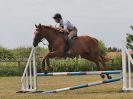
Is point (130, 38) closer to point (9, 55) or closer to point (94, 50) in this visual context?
point (94, 50)

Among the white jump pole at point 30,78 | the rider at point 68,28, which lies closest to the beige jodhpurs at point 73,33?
the rider at point 68,28

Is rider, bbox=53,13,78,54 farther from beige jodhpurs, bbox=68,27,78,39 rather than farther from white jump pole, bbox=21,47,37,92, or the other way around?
white jump pole, bbox=21,47,37,92

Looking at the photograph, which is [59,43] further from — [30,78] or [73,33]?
[30,78]

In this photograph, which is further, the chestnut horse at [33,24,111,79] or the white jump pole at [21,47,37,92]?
the chestnut horse at [33,24,111,79]

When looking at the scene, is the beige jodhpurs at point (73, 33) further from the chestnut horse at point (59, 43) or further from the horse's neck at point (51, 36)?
the horse's neck at point (51, 36)

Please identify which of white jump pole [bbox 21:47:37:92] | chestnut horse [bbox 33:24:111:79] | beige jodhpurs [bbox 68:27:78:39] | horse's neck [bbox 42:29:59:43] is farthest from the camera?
beige jodhpurs [bbox 68:27:78:39]

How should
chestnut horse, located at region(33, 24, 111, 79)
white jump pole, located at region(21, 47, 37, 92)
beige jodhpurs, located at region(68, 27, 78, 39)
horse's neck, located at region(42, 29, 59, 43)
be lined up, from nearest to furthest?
white jump pole, located at region(21, 47, 37, 92), chestnut horse, located at region(33, 24, 111, 79), horse's neck, located at region(42, 29, 59, 43), beige jodhpurs, located at region(68, 27, 78, 39)

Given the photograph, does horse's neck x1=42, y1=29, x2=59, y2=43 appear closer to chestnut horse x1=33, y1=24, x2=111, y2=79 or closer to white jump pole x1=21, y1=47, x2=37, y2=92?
chestnut horse x1=33, y1=24, x2=111, y2=79

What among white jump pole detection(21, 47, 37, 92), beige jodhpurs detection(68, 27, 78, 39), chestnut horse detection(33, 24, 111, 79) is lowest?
white jump pole detection(21, 47, 37, 92)

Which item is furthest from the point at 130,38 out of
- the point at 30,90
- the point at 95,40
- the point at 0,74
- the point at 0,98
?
the point at 0,98

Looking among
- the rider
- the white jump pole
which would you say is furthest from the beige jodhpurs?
the white jump pole

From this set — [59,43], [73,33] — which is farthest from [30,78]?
[73,33]

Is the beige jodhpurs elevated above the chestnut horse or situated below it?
above

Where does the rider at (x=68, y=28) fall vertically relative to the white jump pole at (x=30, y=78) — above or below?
above
